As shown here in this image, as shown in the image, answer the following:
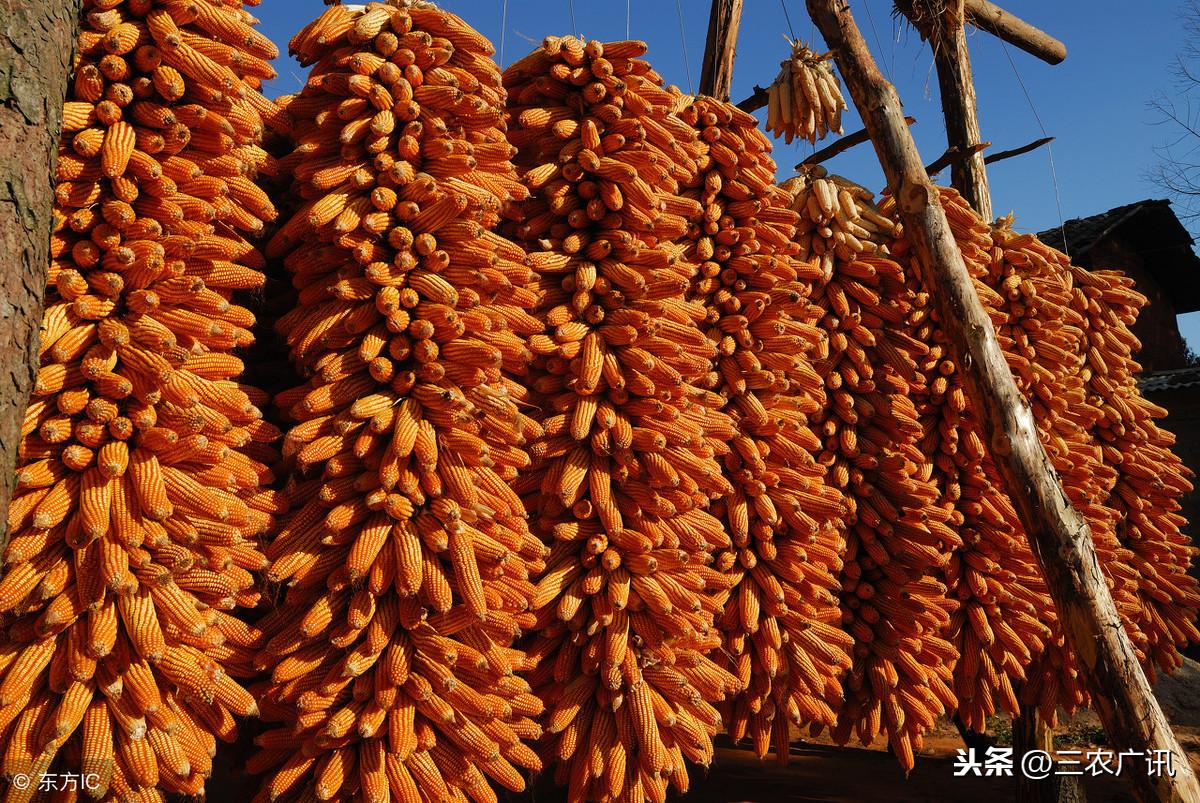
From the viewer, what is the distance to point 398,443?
2.35 metres

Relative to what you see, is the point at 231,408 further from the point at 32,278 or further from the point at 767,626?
the point at 767,626

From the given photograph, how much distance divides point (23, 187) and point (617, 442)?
176 cm

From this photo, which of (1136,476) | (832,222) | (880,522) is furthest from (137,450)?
(1136,476)

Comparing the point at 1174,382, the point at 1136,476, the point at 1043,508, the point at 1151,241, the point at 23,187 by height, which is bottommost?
the point at 23,187

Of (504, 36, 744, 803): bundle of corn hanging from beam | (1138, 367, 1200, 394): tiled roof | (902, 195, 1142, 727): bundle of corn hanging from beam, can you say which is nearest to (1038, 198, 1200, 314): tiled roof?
(1138, 367, 1200, 394): tiled roof

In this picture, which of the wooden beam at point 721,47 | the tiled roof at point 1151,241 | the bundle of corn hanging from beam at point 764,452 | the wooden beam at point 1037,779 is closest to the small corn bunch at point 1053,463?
the wooden beam at point 1037,779

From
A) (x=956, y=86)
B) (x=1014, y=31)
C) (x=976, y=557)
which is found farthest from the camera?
(x=1014, y=31)

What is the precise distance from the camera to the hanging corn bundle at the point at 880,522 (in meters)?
3.59

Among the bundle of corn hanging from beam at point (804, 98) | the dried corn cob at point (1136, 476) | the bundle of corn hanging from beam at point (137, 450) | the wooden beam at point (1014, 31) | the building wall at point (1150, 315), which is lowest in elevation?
the bundle of corn hanging from beam at point (137, 450)

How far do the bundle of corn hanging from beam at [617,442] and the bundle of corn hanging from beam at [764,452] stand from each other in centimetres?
20

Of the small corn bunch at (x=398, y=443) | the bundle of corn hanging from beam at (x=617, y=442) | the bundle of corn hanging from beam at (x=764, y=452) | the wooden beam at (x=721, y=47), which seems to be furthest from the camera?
the wooden beam at (x=721, y=47)

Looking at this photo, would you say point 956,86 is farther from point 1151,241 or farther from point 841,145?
point 1151,241

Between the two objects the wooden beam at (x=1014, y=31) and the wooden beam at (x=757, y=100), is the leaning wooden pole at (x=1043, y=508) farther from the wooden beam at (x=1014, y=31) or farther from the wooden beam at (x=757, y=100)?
the wooden beam at (x=1014, y=31)

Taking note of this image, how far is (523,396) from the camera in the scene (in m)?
2.72
